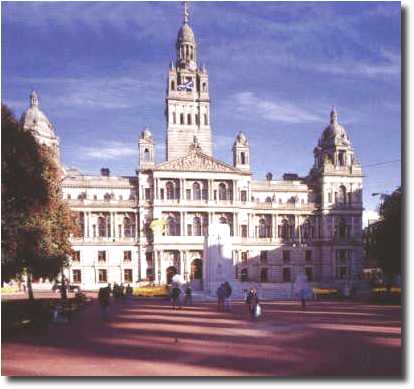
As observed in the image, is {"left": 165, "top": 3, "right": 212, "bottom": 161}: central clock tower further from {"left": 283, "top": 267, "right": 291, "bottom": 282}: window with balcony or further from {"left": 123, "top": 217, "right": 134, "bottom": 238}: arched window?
{"left": 283, "top": 267, "right": 291, "bottom": 282}: window with balcony

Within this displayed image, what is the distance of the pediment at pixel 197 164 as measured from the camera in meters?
67.2

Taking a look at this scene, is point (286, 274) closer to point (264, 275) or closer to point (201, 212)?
point (264, 275)

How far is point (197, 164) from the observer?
6781cm

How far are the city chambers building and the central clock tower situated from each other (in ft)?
0.48

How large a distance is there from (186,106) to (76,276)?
1075 inches

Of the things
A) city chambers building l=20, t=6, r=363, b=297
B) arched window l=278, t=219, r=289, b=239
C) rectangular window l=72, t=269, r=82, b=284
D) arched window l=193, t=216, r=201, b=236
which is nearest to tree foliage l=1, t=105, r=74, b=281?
city chambers building l=20, t=6, r=363, b=297

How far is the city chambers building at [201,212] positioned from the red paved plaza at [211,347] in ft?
127

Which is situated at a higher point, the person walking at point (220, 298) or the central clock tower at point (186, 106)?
the central clock tower at point (186, 106)

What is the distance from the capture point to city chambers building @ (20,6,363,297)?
66438 millimetres

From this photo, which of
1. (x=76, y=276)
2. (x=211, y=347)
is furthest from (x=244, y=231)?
(x=211, y=347)

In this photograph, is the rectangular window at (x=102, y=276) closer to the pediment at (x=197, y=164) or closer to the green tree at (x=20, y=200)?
the pediment at (x=197, y=164)


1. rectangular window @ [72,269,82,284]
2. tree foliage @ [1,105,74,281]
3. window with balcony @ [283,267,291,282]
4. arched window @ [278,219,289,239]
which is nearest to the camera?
tree foliage @ [1,105,74,281]

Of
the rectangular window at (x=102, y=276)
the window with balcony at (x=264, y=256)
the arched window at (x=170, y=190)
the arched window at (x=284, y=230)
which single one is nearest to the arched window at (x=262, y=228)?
the arched window at (x=284, y=230)

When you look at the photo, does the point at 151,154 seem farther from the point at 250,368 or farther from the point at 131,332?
the point at 250,368
